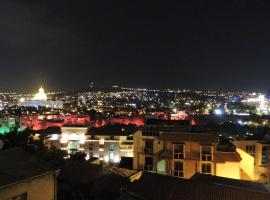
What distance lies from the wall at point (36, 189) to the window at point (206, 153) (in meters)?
12.8

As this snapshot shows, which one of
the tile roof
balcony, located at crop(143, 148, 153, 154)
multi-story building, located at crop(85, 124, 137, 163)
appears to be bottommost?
multi-story building, located at crop(85, 124, 137, 163)

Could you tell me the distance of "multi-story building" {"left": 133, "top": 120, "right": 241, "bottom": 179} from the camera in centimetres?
1912

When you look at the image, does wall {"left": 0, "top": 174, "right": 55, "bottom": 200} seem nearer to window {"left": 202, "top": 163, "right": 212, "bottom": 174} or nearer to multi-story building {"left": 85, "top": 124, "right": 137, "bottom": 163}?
window {"left": 202, "top": 163, "right": 212, "bottom": 174}

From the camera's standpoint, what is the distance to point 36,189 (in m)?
7.52

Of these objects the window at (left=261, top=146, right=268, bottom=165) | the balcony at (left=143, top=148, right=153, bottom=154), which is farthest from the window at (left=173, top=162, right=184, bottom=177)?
the window at (left=261, top=146, right=268, bottom=165)

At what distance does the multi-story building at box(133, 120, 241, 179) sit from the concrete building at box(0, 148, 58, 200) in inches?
499

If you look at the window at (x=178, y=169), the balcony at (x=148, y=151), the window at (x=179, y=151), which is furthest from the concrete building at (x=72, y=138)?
the window at (x=179, y=151)

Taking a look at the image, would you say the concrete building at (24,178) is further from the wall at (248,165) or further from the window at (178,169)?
the wall at (248,165)

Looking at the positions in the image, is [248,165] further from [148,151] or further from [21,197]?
[21,197]

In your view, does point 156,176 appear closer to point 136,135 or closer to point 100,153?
point 136,135

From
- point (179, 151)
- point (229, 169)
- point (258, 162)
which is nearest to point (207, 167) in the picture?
point (229, 169)

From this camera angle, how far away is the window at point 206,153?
761 inches

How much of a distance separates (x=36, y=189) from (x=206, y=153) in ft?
44.5

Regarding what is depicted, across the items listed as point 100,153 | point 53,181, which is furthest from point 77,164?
point 100,153
